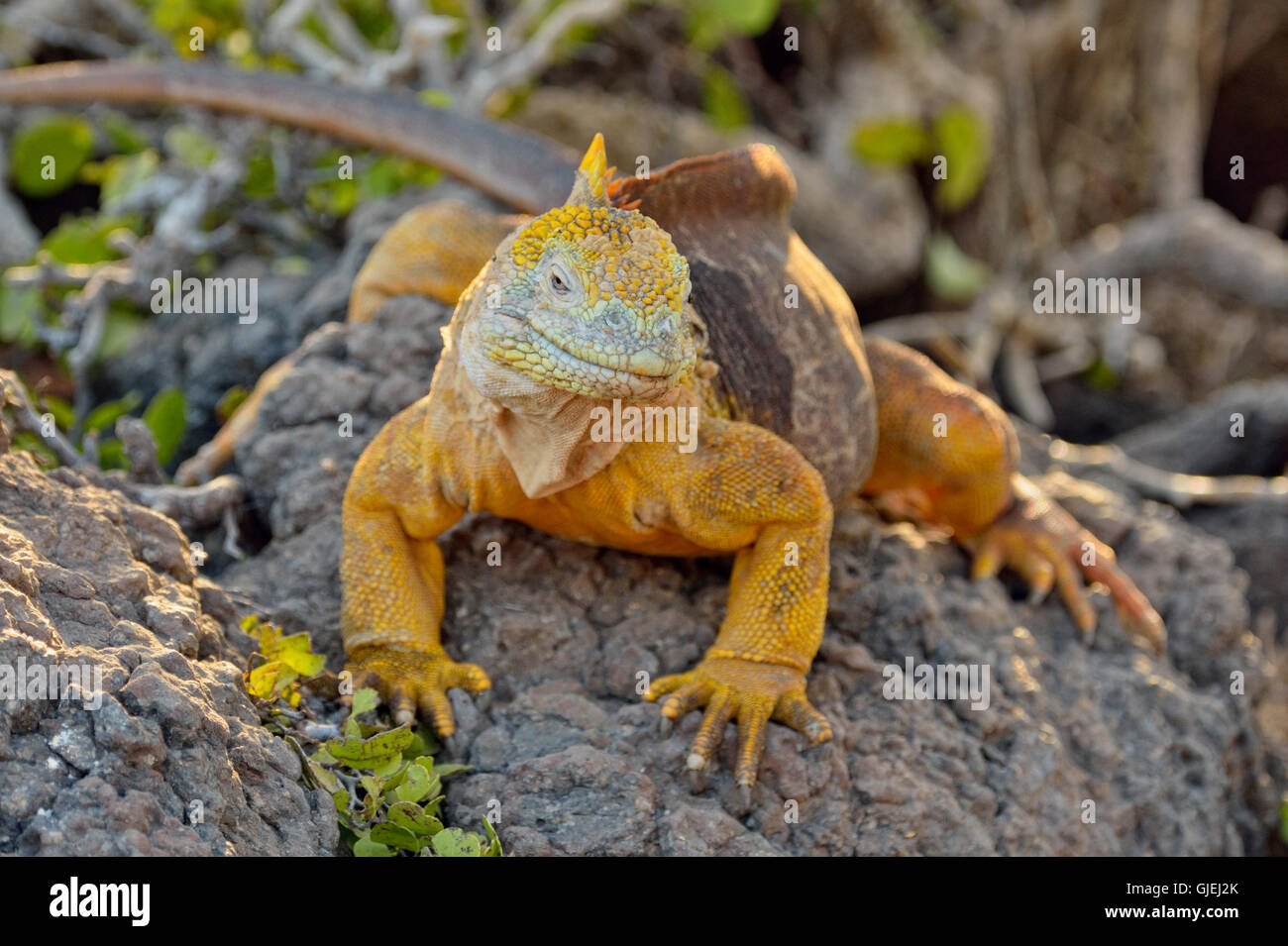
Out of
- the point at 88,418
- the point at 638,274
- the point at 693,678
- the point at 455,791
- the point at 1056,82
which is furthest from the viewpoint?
the point at 1056,82

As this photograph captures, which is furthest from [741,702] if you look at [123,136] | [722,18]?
[722,18]

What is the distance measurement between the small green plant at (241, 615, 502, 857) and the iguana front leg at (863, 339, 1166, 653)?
195 centimetres

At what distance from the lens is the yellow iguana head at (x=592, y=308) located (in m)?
2.83

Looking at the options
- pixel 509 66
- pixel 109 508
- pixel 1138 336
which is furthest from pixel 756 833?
pixel 1138 336

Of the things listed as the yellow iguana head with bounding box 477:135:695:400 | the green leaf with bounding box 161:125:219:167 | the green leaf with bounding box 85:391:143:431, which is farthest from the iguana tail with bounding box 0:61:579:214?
the yellow iguana head with bounding box 477:135:695:400

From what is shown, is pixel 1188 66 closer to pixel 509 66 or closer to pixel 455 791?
pixel 509 66

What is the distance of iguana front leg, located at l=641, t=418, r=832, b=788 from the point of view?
349cm

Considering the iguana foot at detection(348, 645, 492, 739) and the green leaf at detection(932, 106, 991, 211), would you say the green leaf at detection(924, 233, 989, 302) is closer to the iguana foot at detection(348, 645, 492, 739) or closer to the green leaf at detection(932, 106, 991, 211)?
the green leaf at detection(932, 106, 991, 211)

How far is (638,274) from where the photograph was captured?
2875 millimetres

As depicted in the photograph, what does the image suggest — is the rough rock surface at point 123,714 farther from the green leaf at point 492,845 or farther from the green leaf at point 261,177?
the green leaf at point 261,177

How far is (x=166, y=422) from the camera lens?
4.64 meters

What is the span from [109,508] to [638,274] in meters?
1.44

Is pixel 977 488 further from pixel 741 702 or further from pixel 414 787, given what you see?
pixel 414 787

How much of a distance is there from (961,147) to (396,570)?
608 centimetres
